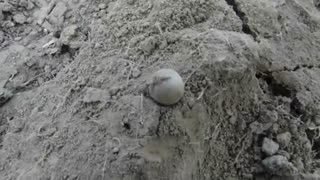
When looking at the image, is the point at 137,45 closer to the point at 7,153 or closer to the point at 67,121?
the point at 67,121

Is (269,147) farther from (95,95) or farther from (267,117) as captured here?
(95,95)

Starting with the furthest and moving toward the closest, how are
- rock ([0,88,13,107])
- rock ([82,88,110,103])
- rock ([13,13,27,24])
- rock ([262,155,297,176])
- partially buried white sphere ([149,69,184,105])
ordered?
rock ([13,13,27,24])
rock ([0,88,13,107])
rock ([262,155,297,176])
rock ([82,88,110,103])
partially buried white sphere ([149,69,184,105])

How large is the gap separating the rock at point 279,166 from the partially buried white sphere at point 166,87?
527 millimetres

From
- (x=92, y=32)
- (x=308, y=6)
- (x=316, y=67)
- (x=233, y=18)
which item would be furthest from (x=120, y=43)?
(x=308, y=6)

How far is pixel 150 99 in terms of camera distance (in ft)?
6.00

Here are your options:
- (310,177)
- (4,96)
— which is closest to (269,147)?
(310,177)

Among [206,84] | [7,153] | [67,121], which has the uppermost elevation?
[206,84]

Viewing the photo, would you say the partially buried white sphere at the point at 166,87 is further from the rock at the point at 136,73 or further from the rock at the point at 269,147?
the rock at the point at 269,147

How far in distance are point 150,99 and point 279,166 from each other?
647 mm

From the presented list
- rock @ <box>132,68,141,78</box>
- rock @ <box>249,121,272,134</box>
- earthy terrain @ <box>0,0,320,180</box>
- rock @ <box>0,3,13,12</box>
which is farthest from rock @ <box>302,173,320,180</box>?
rock @ <box>0,3,13,12</box>

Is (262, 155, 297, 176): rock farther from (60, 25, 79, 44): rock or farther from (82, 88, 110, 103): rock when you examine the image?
(60, 25, 79, 44): rock

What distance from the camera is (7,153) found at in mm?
1990

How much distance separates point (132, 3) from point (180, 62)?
0.48 m

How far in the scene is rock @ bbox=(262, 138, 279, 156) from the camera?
A: 2023mm
